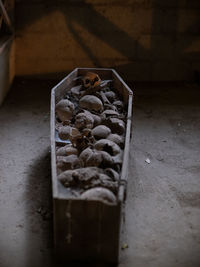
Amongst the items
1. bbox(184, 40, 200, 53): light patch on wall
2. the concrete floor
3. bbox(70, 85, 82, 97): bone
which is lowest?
the concrete floor

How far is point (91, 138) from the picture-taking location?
14.4 feet

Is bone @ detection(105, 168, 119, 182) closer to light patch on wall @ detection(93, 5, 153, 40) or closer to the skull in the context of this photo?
the skull

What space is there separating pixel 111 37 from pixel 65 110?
9.99 feet

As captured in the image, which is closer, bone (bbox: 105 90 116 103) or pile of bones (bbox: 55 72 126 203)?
pile of bones (bbox: 55 72 126 203)

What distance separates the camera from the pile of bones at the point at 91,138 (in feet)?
11.9

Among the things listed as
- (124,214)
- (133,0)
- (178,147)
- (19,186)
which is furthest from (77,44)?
(124,214)

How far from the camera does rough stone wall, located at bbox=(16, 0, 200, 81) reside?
748cm

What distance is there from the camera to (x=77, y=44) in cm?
769

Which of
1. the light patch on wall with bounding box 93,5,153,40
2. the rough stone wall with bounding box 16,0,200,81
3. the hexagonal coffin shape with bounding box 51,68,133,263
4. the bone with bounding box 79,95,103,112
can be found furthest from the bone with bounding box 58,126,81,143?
the light patch on wall with bounding box 93,5,153,40

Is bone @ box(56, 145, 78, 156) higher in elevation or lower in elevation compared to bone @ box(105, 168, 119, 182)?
lower

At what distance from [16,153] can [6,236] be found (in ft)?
5.35

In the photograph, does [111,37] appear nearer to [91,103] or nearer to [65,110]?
[91,103]

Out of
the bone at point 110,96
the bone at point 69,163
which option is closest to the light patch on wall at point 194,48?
the bone at point 110,96

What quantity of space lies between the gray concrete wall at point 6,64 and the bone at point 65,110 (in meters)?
1.98
